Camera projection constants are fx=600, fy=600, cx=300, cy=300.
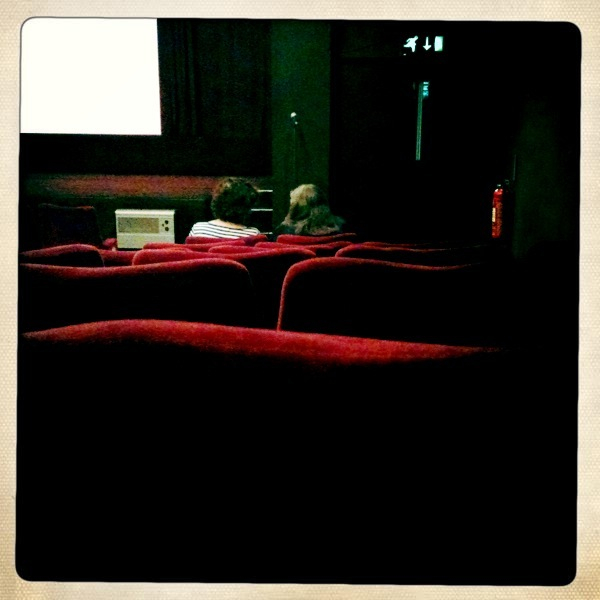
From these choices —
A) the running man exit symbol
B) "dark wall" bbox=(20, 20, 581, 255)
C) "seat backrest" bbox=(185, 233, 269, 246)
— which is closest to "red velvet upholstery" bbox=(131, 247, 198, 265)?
"seat backrest" bbox=(185, 233, 269, 246)

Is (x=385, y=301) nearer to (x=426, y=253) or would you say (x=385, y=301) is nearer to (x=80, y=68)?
(x=426, y=253)

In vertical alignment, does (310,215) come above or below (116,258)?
above

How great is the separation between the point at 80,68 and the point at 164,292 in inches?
29.5

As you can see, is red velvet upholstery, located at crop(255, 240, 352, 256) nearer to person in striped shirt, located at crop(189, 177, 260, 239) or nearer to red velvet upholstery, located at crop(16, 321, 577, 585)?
person in striped shirt, located at crop(189, 177, 260, 239)

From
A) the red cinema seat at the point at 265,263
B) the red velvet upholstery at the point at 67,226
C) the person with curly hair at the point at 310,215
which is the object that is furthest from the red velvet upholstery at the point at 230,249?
the red velvet upholstery at the point at 67,226

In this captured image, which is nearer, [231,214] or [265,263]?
[265,263]

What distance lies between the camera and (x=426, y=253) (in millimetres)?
1394

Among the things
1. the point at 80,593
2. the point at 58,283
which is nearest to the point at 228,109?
the point at 58,283

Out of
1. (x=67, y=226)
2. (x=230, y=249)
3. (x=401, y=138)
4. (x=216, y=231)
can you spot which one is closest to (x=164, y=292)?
(x=230, y=249)

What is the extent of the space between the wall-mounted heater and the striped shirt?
0.06 meters

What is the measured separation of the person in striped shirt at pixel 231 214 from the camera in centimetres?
150

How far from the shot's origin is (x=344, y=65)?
148cm

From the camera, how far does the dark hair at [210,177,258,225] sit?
5.00 ft

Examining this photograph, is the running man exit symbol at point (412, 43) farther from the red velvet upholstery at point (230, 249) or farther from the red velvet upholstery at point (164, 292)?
the red velvet upholstery at point (164, 292)
